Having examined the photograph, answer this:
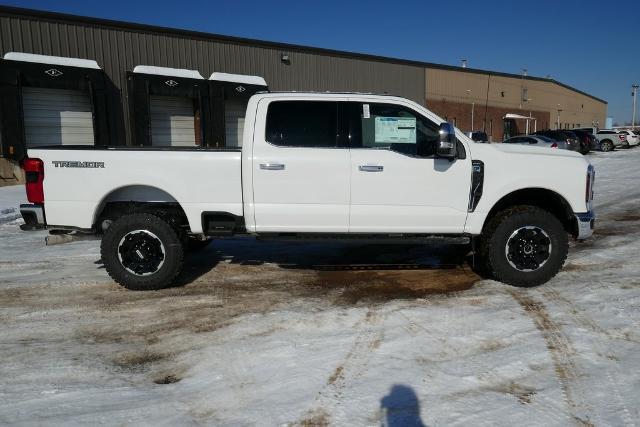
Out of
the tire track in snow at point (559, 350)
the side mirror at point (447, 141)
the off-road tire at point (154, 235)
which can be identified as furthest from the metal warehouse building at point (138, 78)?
the tire track in snow at point (559, 350)

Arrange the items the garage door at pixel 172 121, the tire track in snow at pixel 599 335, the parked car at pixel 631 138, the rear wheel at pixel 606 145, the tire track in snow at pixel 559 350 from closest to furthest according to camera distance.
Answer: the tire track in snow at pixel 599 335 → the tire track in snow at pixel 559 350 → the garage door at pixel 172 121 → the rear wheel at pixel 606 145 → the parked car at pixel 631 138

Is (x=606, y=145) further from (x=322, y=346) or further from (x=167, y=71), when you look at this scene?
(x=322, y=346)

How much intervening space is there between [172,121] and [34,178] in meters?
15.6

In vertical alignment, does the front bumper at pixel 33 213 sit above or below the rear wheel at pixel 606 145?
below

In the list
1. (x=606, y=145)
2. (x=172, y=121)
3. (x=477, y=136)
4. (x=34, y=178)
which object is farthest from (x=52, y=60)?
(x=606, y=145)

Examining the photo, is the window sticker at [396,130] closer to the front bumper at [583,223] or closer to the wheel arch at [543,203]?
the wheel arch at [543,203]

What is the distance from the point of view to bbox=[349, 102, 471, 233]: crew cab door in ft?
16.4

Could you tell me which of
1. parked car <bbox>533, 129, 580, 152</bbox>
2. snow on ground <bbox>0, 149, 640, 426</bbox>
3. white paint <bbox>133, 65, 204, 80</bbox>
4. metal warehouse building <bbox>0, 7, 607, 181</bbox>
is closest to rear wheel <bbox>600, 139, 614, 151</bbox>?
parked car <bbox>533, 129, 580, 152</bbox>

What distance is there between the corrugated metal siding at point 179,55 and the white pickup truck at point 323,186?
13.9m

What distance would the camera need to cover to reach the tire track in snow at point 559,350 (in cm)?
301

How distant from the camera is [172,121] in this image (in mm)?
19891

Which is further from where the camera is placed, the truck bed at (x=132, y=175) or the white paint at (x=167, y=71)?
the white paint at (x=167, y=71)

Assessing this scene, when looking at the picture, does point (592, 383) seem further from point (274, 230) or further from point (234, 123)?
point (234, 123)

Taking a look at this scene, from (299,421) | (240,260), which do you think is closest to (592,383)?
(299,421)
